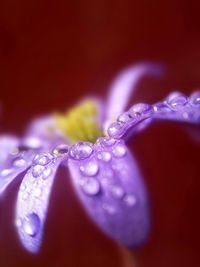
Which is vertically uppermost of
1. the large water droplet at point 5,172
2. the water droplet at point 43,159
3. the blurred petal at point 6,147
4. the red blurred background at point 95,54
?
the red blurred background at point 95,54

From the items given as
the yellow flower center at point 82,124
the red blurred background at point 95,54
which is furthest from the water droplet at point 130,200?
the red blurred background at point 95,54

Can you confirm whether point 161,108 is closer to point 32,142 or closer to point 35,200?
point 35,200

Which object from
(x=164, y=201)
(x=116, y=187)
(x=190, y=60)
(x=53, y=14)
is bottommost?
(x=116, y=187)

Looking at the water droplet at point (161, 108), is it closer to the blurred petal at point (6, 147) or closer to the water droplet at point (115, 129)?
the water droplet at point (115, 129)

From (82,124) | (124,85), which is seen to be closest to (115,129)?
(82,124)

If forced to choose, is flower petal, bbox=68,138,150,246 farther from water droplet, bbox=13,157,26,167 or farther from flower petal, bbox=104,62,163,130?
flower petal, bbox=104,62,163,130

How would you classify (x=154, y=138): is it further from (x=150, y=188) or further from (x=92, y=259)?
(x=92, y=259)

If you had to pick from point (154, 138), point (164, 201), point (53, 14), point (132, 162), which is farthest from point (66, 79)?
point (132, 162)
